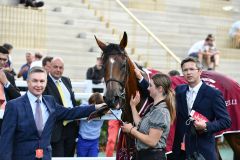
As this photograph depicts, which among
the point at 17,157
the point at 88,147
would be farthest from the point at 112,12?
the point at 17,157

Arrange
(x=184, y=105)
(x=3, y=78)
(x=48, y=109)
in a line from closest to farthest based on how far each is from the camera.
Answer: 1. (x=48, y=109)
2. (x=184, y=105)
3. (x=3, y=78)

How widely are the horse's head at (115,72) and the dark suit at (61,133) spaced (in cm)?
132

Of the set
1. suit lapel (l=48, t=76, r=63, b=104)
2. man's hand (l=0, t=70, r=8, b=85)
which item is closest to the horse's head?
man's hand (l=0, t=70, r=8, b=85)

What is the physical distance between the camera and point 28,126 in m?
5.92

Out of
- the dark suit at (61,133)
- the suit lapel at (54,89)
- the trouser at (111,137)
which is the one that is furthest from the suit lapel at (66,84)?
the trouser at (111,137)

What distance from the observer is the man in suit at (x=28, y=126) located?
5.84 m

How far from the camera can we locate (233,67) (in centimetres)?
2078

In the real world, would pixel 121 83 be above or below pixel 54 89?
above

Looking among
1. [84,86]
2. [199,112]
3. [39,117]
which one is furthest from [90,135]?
[84,86]

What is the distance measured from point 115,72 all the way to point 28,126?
126 cm

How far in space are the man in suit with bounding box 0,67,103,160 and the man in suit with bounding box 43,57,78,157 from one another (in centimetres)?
200

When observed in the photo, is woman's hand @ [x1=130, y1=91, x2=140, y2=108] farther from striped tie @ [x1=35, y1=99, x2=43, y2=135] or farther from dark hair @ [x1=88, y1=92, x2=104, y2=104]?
dark hair @ [x1=88, y1=92, x2=104, y2=104]

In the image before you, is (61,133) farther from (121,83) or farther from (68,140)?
(121,83)

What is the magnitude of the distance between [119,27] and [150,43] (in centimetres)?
103
